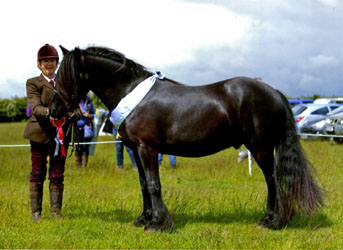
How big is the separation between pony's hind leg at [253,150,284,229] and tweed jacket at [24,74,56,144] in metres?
2.91

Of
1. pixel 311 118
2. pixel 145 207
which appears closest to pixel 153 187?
pixel 145 207

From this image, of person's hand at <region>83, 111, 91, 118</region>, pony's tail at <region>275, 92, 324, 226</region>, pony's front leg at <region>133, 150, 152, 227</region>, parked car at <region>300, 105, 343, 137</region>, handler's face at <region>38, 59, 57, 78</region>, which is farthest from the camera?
parked car at <region>300, 105, 343, 137</region>

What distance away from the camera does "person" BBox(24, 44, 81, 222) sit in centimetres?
609

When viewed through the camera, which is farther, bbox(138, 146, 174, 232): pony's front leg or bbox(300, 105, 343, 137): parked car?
bbox(300, 105, 343, 137): parked car

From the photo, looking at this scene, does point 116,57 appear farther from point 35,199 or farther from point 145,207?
point 35,199

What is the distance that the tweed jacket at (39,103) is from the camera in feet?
20.0

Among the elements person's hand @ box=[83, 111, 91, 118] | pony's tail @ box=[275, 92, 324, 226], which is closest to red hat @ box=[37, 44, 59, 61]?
pony's tail @ box=[275, 92, 324, 226]

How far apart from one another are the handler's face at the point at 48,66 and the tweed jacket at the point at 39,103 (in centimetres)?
10

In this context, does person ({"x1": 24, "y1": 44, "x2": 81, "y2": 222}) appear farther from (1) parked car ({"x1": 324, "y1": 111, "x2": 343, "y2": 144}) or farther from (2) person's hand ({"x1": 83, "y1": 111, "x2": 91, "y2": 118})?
(1) parked car ({"x1": 324, "y1": 111, "x2": 343, "y2": 144})

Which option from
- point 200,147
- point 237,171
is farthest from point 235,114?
point 237,171

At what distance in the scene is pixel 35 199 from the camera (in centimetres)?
636

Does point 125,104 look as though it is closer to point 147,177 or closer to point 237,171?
point 147,177

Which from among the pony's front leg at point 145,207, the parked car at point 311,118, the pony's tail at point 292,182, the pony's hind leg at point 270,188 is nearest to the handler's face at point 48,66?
the pony's front leg at point 145,207

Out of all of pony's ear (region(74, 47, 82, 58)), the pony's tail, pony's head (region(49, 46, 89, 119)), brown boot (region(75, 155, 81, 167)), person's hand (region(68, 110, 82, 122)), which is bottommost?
brown boot (region(75, 155, 81, 167))
